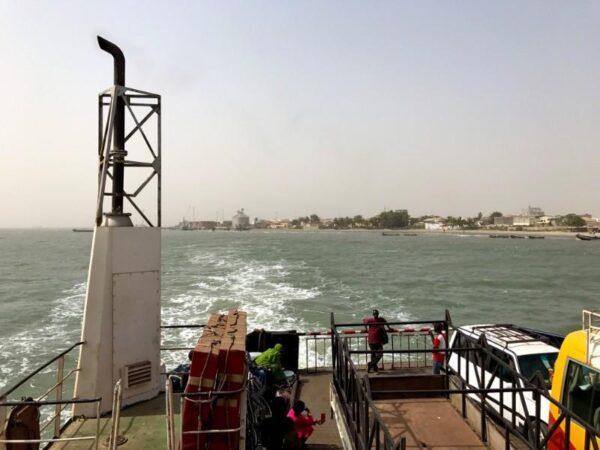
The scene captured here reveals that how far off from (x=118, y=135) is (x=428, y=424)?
266 inches

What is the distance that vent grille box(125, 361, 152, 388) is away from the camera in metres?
7.30

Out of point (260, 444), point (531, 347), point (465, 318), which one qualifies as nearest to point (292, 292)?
point (465, 318)

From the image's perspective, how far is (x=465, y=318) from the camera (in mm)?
29844

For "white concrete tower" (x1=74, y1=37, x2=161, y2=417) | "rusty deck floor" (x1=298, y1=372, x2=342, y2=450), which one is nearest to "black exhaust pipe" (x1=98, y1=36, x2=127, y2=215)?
"white concrete tower" (x1=74, y1=37, x2=161, y2=417)

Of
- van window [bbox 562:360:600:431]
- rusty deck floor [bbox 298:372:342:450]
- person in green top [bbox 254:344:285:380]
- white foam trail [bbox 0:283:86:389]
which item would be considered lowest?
white foam trail [bbox 0:283:86:389]

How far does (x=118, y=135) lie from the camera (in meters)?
8.05

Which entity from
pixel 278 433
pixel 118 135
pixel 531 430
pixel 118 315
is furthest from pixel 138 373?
pixel 531 430

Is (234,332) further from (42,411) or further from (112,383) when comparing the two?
(42,411)

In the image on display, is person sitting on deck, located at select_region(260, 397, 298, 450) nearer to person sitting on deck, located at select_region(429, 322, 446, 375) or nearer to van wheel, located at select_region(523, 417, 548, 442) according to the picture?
van wheel, located at select_region(523, 417, 548, 442)

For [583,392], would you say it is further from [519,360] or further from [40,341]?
[40,341]

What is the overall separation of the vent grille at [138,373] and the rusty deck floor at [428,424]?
372 centimetres

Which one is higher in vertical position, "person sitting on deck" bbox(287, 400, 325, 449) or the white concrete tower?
the white concrete tower

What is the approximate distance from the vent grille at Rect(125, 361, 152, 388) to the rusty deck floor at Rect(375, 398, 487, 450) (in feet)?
12.2

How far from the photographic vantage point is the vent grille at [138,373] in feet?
24.0
